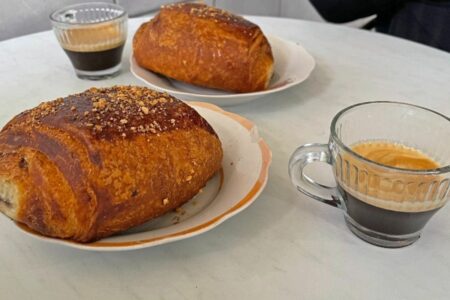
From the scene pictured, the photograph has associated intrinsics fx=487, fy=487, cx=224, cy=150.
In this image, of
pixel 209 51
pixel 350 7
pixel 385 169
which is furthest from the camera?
pixel 350 7

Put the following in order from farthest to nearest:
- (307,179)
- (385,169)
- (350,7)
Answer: (350,7) → (307,179) → (385,169)

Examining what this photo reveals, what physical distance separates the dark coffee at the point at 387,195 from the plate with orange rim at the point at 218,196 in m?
0.11

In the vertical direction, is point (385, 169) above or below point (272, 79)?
above

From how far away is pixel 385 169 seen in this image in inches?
19.5

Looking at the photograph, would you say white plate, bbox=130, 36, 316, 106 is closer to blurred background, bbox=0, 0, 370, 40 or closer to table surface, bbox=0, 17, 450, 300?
table surface, bbox=0, 17, 450, 300

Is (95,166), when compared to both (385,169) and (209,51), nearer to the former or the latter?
(385,169)

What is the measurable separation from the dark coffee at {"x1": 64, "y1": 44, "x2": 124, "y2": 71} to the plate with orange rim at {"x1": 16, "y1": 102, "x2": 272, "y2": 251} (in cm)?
29

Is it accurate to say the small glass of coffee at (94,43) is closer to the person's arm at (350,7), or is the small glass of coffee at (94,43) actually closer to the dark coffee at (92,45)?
the dark coffee at (92,45)

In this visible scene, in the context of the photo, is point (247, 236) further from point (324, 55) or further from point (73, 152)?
point (324, 55)

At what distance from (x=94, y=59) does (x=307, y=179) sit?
21.2 inches

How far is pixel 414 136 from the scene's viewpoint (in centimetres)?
61

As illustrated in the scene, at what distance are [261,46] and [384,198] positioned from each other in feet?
1.56

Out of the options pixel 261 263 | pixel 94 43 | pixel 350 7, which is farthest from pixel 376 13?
pixel 261 263

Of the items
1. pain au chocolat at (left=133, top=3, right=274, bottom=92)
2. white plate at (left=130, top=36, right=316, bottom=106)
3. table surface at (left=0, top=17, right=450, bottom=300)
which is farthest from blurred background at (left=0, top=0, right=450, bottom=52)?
table surface at (left=0, top=17, right=450, bottom=300)
